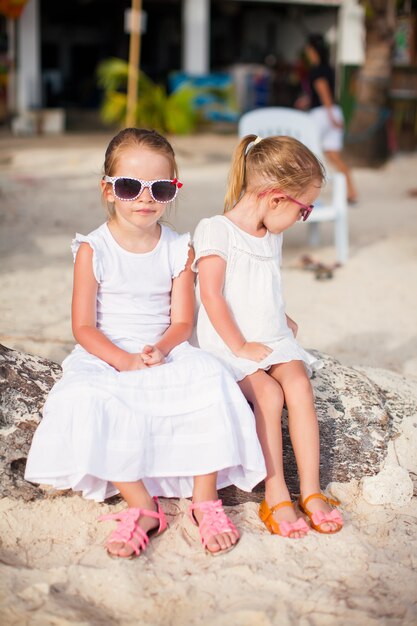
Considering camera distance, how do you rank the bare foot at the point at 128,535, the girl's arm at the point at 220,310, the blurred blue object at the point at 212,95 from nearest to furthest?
the bare foot at the point at 128,535, the girl's arm at the point at 220,310, the blurred blue object at the point at 212,95

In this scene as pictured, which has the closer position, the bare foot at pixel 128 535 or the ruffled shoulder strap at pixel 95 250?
the bare foot at pixel 128 535

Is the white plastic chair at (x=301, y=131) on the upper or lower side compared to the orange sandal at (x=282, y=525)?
upper

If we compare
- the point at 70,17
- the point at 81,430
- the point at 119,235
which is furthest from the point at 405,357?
the point at 70,17

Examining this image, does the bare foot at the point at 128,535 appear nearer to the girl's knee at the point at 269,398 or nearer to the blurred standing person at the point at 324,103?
the girl's knee at the point at 269,398

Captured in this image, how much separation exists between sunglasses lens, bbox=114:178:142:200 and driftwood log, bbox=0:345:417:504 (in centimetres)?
66

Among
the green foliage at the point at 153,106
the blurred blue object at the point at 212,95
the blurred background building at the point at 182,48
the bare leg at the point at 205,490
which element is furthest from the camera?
the blurred blue object at the point at 212,95

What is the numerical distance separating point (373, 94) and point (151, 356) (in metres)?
10.1

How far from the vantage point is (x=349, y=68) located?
47.8ft

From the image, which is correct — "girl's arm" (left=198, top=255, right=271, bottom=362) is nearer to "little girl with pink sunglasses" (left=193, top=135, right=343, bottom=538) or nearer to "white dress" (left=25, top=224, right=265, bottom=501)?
"little girl with pink sunglasses" (left=193, top=135, right=343, bottom=538)

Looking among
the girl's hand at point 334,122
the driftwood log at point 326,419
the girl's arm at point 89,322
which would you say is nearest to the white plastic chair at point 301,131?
the girl's hand at point 334,122

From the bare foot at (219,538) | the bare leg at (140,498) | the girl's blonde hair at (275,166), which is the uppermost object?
the girl's blonde hair at (275,166)

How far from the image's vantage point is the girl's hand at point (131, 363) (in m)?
2.42

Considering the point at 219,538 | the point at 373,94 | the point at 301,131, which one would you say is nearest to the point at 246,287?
the point at 219,538

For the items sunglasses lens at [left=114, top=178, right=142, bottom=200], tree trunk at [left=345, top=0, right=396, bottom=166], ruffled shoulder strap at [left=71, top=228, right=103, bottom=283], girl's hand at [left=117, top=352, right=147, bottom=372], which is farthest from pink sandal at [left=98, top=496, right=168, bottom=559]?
tree trunk at [left=345, top=0, right=396, bottom=166]
